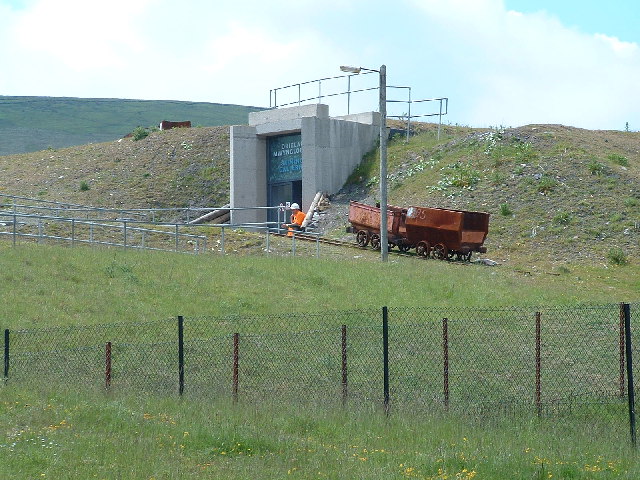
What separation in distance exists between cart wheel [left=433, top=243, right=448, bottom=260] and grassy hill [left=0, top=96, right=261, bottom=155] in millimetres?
68675

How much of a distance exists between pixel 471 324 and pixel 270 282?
25.1 feet

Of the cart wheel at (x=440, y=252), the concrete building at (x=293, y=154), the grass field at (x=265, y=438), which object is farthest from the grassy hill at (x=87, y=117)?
the grass field at (x=265, y=438)

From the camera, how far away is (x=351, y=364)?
1755cm

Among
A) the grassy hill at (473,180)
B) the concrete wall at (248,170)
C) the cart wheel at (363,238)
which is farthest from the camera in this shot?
the concrete wall at (248,170)

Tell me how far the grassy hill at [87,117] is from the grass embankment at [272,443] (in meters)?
87.7

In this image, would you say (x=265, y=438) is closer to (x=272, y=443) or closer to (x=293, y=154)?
(x=272, y=443)

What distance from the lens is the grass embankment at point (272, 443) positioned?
1030 cm

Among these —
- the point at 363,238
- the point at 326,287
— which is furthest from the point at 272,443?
the point at 363,238

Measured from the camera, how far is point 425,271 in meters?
29.6

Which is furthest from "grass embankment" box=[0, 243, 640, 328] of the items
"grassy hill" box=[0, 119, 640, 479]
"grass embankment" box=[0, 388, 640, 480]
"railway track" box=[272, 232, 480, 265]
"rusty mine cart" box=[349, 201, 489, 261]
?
"grass embankment" box=[0, 388, 640, 480]

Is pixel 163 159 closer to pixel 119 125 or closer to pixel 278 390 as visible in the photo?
pixel 278 390

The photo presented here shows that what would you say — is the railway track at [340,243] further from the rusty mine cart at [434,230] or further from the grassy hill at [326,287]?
the grassy hill at [326,287]

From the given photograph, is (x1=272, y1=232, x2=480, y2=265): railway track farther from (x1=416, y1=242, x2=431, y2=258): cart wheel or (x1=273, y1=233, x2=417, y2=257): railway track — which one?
(x1=416, y1=242, x2=431, y2=258): cart wheel

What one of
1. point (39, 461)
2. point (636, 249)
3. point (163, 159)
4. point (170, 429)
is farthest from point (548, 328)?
point (163, 159)
